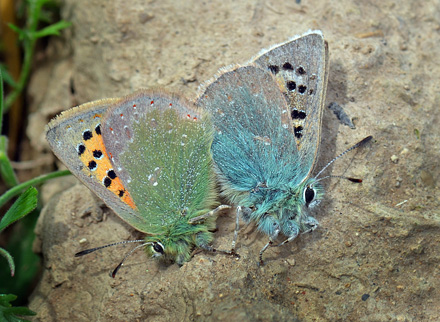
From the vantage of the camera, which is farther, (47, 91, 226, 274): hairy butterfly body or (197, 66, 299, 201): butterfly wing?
(197, 66, 299, 201): butterfly wing

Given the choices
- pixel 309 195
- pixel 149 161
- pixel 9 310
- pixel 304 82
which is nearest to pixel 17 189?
pixel 9 310

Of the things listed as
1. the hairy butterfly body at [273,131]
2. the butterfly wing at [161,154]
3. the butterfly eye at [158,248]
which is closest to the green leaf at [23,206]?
the butterfly wing at [161,154]

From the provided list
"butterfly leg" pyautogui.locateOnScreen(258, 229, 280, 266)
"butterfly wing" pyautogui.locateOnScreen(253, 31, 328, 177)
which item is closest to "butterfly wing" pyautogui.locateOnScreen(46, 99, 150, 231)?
"butterfly leg" pyautogui.locateOnScreen(258, 229, 280, 266)

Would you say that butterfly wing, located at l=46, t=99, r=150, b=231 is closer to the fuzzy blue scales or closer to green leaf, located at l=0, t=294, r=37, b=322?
the fuzzy blue scales

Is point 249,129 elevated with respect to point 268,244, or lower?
elevated

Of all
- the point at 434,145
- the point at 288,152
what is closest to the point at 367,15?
the point at 434,145

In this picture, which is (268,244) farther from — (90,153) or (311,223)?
(90,153)

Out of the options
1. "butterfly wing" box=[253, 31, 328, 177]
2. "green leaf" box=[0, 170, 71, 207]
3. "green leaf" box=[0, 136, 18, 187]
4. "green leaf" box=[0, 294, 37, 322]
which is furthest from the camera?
"green leaf" box=[0, 136, 18, 187]

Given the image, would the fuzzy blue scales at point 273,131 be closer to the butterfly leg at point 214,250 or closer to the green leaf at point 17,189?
the butterfly leg at point 214,250
